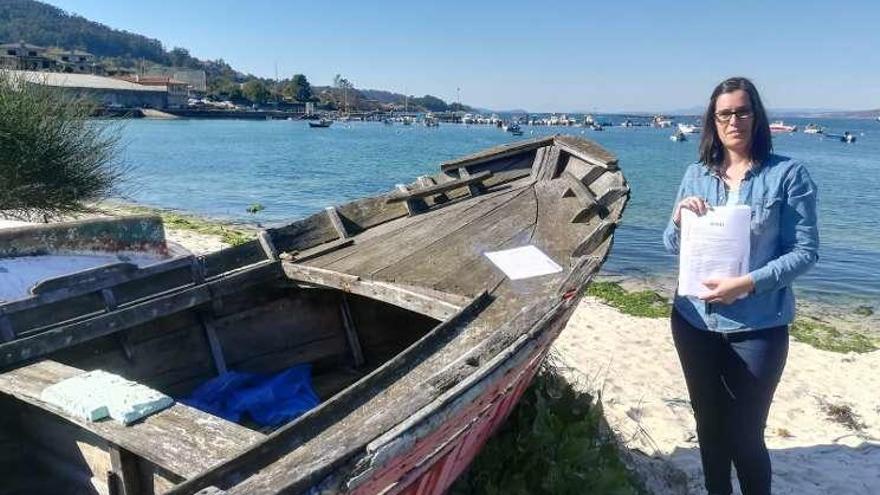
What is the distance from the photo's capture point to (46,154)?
36.8 feet

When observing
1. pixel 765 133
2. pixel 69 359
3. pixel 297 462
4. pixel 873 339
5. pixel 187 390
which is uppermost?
pixel 765 133

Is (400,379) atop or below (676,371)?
atop

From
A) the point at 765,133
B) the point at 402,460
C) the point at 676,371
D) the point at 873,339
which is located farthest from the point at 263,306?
the point at 873,339

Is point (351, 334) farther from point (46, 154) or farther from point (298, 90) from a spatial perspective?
point (298, 90)

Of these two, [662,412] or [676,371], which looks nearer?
[662,412]

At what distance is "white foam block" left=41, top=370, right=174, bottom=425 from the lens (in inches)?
102

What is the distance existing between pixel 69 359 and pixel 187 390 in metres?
0.76

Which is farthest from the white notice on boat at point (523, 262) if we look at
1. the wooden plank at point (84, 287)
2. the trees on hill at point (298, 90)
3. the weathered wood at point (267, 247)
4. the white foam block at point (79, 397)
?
the trees on hill at point (298, 90)

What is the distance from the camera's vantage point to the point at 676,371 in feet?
25.9

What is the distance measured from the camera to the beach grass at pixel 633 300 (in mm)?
10852

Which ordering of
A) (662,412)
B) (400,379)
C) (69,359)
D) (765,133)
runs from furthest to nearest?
(662,412) → (69,359) → (765,133) → (400,379)

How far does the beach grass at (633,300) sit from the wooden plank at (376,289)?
6.79 m

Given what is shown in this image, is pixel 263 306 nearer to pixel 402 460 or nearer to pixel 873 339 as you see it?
pixel 402 460

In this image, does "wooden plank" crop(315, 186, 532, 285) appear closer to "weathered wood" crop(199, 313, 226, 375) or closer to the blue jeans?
"weathered wood" crop(199, 313, 226, 375)
